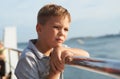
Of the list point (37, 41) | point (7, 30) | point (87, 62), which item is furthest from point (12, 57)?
point (87, 62)

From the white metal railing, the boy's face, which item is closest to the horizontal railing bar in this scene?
the white metal railing

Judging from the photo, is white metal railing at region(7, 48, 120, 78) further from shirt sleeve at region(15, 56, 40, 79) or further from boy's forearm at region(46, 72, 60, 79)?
shirt sleeve at region(15, 56, 40, 79)

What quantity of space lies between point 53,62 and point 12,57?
152 inches

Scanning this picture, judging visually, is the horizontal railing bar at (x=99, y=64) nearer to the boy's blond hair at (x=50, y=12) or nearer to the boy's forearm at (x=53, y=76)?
the boy's forearm at (x=53, y=76)

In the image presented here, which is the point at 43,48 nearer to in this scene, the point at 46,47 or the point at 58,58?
the point at 46,47

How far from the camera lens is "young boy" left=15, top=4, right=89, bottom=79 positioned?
5.96ft

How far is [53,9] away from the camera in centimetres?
184

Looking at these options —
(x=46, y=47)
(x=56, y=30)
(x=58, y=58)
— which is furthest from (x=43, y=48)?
(x=58, y=58)

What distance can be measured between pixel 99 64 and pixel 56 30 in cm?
51

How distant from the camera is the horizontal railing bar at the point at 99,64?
4.00 ft

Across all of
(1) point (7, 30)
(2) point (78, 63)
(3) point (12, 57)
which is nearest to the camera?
(2) point (78, 63)

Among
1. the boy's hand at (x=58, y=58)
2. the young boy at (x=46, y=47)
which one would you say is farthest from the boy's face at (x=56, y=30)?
the boy's hand at (x=58, y=58)

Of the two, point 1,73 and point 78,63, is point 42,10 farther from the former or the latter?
Result: point 1,73

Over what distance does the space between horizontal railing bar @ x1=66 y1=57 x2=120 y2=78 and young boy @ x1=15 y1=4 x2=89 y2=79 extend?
67 mm
